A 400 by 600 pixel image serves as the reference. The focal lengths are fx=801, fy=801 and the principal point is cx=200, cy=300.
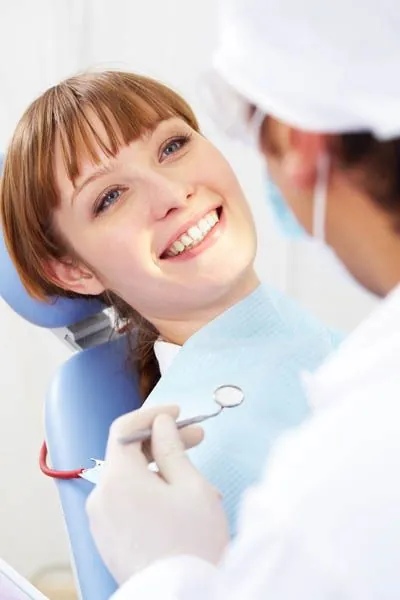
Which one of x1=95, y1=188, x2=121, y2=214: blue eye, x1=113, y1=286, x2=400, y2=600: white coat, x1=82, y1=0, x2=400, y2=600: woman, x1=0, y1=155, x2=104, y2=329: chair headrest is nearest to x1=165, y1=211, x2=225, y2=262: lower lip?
x1=95, y1=188, x2=121, y2=214: blue eye

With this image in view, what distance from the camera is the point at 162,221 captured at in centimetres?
116

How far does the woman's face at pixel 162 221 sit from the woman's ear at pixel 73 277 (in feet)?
0.19

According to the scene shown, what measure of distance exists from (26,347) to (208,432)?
102 cm

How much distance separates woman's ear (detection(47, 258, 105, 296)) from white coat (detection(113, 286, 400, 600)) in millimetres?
717

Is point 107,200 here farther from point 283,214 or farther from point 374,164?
point 374,164

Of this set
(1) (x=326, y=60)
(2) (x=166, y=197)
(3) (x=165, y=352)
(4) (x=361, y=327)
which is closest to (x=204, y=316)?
(3) (x=165, y=352)

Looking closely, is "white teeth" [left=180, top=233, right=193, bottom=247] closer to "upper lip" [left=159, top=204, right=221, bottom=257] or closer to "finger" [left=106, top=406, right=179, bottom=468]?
"upper lip" [left=159, top=204, right=221, bottom=257]

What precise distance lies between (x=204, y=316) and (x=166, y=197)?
21cm

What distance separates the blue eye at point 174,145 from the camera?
1.21m

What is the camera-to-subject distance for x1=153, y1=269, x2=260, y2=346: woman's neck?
1235 mm

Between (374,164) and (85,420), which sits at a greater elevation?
(374,164)

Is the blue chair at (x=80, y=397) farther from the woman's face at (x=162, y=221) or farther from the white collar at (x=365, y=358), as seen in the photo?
the white collar at (x=365, y=358)

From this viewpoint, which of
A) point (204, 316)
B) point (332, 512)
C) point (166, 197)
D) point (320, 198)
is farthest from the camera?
point (204, 316)

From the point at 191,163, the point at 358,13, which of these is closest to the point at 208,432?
the point at 191,163
